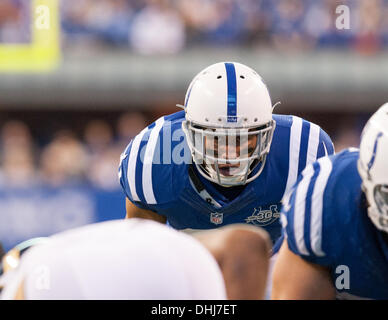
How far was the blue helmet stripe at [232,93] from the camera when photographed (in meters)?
2.85

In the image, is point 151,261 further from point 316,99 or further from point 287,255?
point 316,99

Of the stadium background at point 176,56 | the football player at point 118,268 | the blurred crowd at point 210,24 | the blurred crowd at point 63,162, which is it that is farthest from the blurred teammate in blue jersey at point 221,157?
the blurred crowd at point 210,24

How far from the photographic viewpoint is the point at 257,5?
8.84m

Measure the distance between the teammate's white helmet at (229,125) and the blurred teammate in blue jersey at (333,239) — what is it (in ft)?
1.93

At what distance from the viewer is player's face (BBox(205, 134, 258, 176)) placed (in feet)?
9.26

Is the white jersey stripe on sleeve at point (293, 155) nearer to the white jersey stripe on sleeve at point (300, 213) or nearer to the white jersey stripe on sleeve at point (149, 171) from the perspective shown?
the white jersey stripe on sleeve at point (149, 171)

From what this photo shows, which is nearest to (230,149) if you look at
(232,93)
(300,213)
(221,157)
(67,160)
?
(221,157)

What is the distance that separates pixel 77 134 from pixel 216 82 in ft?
24.1

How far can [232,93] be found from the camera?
2.89 meters

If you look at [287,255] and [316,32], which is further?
[316,32]

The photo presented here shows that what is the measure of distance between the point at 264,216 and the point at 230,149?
37 cm

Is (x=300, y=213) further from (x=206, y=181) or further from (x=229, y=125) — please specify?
(x=206, y=181)
